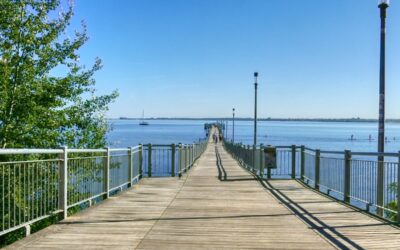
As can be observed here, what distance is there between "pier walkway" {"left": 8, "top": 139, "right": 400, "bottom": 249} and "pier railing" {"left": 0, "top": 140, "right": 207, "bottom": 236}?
1.05ft

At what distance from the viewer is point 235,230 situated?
755cm

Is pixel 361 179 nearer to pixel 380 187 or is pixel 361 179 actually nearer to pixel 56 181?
pixel 380 187

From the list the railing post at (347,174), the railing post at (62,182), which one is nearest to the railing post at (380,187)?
the railing post at (347,174)

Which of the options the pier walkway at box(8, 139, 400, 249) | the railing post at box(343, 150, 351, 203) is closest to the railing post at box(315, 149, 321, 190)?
the pier walkway at box(8, 139, 400, 249)

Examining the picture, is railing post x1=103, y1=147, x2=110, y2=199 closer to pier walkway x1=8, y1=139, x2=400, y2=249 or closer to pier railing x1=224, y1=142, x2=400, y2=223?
pier walkway x1=8, y1=139, x2=400, y2=249

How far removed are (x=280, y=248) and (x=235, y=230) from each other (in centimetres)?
127

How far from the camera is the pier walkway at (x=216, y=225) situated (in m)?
Answer: 6.62

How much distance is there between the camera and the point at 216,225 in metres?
7.96

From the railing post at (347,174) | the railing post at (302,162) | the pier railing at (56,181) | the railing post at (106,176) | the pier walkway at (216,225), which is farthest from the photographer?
the railing post at (302,162)

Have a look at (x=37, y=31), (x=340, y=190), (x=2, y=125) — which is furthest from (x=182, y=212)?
(x=37, y=31)

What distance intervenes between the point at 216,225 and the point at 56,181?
300 cm

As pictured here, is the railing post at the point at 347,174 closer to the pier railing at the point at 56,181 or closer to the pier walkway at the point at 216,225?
the pier walkway at the point at 216,225

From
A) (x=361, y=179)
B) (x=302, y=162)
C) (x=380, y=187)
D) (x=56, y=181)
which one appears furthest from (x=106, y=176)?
(x=302, y=162)

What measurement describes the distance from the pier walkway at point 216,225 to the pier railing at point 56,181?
1.05ft
